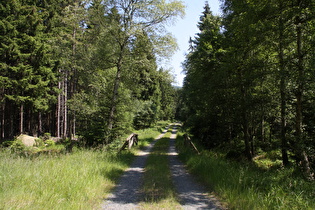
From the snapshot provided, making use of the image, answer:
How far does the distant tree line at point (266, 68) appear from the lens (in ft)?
21.5

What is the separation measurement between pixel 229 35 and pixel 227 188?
7.40 meters

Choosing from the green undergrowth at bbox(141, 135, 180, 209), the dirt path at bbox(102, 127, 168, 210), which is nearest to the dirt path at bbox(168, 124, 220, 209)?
the green undergrowth at bbox(141, 135, 180, 209)

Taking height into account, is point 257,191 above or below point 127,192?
above

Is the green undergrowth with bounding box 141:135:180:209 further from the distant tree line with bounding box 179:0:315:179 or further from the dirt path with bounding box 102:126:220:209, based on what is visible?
the distant tree line with bounding box 179:0:315:179

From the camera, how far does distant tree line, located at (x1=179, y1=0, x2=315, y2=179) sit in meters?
6.55

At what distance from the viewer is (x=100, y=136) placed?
1148 centimetres

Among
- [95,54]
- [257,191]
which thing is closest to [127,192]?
[257,191]

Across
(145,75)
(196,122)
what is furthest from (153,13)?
(196,122)

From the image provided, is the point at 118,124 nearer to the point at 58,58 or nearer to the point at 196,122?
the point at 196,122

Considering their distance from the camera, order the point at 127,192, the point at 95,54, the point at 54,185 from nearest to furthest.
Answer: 1. the point at 54,185
2. the point at 127,192
3. the point at 95,54

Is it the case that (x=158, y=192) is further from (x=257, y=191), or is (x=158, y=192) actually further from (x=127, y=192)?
(x=257, y=191)

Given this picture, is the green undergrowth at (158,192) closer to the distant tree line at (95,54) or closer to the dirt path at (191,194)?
the dirt path at (191,194)

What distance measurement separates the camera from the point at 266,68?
25.0 ft

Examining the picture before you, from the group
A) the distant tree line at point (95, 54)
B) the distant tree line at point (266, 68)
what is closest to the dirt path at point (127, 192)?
the distant tree line at point (95, 54)
